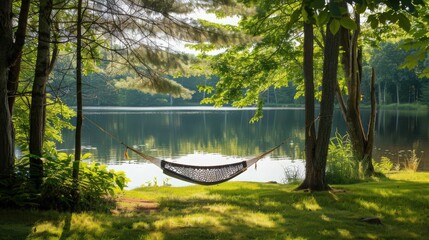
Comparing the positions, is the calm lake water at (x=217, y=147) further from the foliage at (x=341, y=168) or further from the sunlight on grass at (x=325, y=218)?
the sunlight on grass at (x=325, y=218)

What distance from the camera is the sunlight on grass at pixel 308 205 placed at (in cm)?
588

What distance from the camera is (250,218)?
5.05m

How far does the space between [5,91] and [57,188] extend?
50.1 inches

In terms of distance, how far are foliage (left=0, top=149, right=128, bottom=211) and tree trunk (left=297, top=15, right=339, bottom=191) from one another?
3.17 metres

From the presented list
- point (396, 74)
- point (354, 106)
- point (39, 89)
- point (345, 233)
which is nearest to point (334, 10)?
point (345, 233)

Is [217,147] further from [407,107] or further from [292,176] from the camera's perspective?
[407,107]

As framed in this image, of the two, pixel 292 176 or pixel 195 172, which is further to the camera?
pixel 292 176

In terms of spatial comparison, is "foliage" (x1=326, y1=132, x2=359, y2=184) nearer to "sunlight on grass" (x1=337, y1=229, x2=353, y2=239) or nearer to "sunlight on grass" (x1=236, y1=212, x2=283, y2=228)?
"sunlight on grass" (x1=236, y1=212, x2=283, y2=228)

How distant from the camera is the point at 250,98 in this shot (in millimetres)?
10297

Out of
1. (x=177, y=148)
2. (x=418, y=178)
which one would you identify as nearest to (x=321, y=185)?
(x=418, y=178)

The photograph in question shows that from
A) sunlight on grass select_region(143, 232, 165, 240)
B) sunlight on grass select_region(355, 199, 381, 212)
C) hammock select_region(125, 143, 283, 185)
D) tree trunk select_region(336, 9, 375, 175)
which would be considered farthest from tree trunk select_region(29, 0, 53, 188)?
tree trunk select_region(336, 9, 375, 175)

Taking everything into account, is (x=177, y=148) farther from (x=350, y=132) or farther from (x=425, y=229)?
(x=425, y=229)

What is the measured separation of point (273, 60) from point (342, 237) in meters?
5.14

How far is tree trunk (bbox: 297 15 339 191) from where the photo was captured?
6.91 metres
